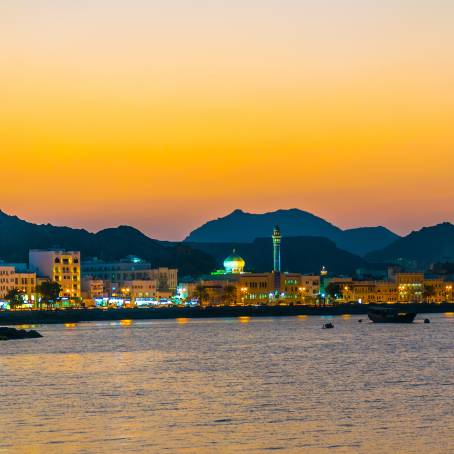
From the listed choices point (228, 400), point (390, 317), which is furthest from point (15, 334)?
point (228, 400)

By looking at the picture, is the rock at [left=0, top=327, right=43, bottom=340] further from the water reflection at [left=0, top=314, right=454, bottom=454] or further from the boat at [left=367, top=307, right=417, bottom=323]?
the boat at [left=367, top=307, right=417, bottom=323]

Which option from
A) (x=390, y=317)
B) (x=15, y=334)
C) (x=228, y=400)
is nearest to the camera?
(x=228, y=400)

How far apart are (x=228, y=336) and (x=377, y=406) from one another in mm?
76638

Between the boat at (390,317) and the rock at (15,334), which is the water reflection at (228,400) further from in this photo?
the boat at (390,317)

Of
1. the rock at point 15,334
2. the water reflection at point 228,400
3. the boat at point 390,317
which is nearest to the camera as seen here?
the water reflection at point 228,400

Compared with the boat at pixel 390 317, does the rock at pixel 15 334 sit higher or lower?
lower

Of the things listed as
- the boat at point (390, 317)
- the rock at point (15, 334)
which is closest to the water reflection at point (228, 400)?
the rock at point (15, 334)

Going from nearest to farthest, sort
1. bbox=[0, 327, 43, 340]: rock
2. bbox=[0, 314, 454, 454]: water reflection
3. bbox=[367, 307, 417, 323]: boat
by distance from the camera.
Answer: bbox=[0, 314, 454, 454]: water reflection < bbox=[0, 327, 43, 340]: rock < bbox=[367, 307, 417, 323]: boat

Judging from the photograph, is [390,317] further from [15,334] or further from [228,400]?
[228,400]

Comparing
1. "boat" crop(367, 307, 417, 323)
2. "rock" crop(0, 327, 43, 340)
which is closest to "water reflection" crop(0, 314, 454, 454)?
"rock" crop(0, 327, 43, 340)

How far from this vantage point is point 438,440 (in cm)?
4047

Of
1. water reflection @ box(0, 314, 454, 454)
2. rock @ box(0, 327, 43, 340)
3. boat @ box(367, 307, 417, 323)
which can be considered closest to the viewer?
water reflection @ box(0, 314, 454, 454)

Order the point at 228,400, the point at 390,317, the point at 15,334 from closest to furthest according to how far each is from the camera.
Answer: the point at 228,400
the point at 15,334
the point at 390,317

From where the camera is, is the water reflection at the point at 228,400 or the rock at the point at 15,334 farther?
the rock at the point at 15,334
